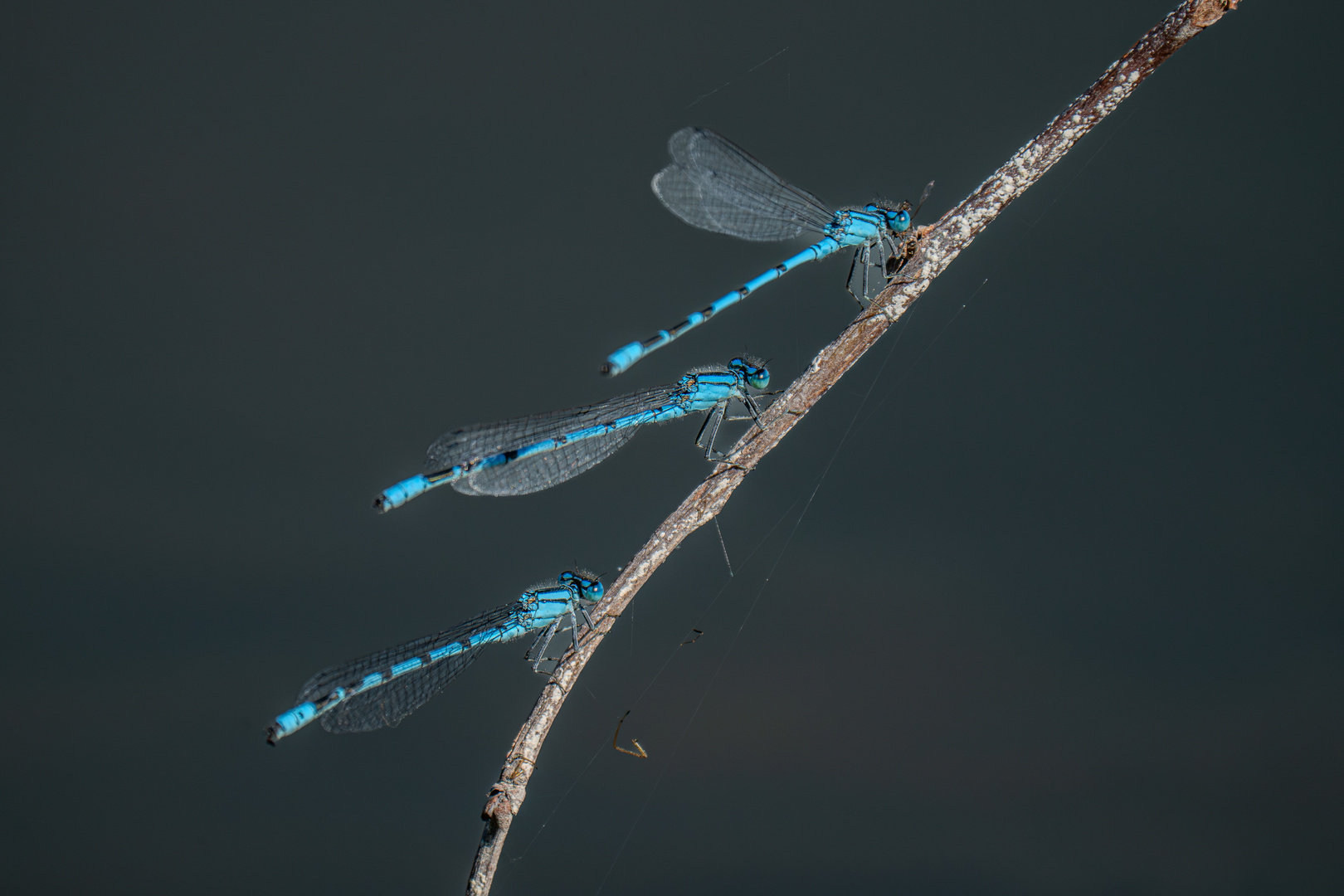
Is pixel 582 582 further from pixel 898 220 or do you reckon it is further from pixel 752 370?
pixel 898 220

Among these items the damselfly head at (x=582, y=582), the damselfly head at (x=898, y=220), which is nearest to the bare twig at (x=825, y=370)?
the damselfly head at (x=898, y=220)

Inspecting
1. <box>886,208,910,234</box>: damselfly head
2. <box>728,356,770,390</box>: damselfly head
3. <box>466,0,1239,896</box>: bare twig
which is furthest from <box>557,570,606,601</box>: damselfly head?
<box>886,208,910,234</box>: damselfly head

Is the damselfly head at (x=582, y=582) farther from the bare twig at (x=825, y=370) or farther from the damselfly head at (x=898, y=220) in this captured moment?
the damselfly head at (x=898, y=220)

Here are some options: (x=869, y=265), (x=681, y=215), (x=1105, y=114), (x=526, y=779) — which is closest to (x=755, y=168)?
(x=681, y=215)

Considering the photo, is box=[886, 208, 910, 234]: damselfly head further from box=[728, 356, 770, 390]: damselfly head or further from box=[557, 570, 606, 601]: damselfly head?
box=[557, 570, 606, 601]: damselfly head

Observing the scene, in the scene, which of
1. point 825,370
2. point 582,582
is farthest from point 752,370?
point 582,582

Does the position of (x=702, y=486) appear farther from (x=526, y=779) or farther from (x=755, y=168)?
(x=755, y=168)
